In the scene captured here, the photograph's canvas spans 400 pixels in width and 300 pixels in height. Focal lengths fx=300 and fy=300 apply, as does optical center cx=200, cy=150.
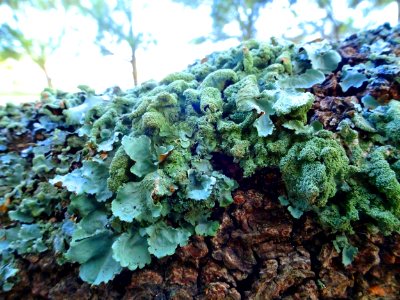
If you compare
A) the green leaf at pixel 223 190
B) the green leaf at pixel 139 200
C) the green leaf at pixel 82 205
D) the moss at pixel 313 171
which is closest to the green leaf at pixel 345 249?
the moss at pixel 313 171

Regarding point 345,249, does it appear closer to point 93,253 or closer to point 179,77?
point 93,253

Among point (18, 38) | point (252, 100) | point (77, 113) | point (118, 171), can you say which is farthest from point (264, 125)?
point (18, 38)

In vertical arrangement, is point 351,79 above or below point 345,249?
above

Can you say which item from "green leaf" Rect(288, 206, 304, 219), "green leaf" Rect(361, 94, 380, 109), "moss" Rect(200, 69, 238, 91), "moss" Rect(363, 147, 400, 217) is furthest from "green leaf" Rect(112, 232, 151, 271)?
"green leaf" Rect(361, 94, 380, 109)

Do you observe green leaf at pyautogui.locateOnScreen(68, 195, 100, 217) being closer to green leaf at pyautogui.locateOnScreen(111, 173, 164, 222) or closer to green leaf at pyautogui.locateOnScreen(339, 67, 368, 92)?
green leaf at pyautogui.locateOnScreen(111, 173, 164, 222)

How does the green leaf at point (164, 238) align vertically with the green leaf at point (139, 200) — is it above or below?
below

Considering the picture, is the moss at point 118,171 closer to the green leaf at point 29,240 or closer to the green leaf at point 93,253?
the green leaf at point 93,253

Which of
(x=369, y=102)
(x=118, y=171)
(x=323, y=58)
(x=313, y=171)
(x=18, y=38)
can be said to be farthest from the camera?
(x=18, y=38)
